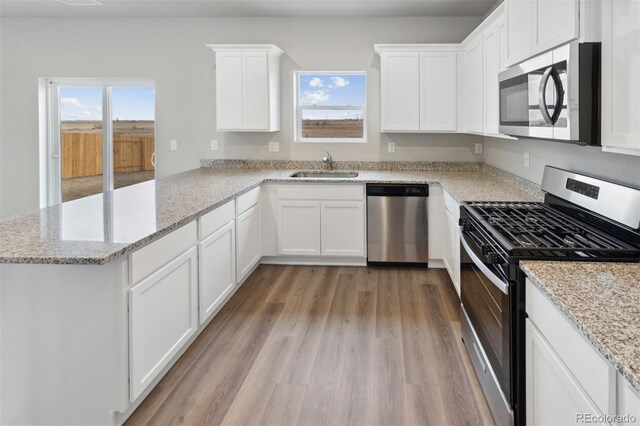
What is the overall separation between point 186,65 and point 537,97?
160 inches

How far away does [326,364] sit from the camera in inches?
110

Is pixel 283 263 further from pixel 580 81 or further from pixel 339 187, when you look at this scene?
pixel 580 81

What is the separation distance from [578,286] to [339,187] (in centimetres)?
332

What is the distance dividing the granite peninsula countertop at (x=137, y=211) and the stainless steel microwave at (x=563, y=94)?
0.91 meters

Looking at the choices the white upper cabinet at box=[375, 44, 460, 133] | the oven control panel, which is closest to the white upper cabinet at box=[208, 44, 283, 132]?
the white upper cabinet at box=[375, 44, 460, 133]

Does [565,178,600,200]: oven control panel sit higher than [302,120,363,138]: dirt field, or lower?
lower

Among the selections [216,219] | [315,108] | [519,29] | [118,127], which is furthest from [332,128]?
[519,29]

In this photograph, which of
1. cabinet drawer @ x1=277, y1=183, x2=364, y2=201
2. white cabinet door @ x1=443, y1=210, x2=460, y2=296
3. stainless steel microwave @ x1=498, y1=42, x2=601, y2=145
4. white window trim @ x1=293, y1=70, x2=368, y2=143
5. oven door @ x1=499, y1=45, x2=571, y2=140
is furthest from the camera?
white window trim @ x1=293, y1=70, x2=368, y2=143

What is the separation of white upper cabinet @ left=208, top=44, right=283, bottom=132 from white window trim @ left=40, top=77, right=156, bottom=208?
3.99ft

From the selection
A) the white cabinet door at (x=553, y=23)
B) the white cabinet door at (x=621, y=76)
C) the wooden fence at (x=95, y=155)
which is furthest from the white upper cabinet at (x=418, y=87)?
the white cabinet door at (x=621, y=76)

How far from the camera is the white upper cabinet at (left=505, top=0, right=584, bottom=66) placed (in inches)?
79.2

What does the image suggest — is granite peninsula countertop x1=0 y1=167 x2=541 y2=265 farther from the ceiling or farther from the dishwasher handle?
the ceiling

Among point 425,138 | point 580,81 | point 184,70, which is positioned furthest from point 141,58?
point 580,81

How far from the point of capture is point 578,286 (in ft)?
4.99
